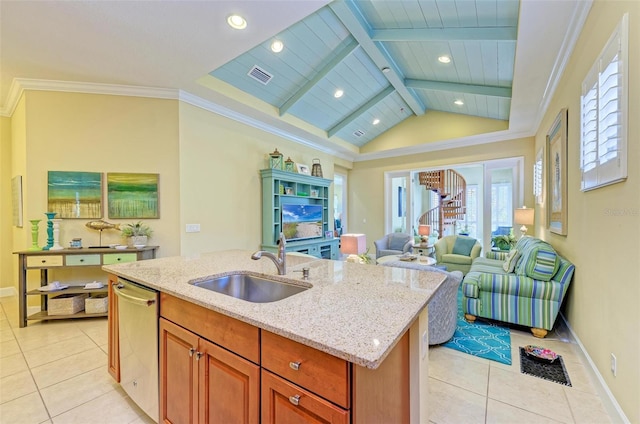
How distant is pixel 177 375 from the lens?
4.82 feet

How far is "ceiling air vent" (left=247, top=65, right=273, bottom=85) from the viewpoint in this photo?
150 inches

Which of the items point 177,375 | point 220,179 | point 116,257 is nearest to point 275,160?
point 220,179

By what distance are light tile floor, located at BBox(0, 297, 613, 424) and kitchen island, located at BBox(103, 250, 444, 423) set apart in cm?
71

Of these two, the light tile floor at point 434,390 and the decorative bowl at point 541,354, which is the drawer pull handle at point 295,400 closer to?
the light tile floor at point 434,390

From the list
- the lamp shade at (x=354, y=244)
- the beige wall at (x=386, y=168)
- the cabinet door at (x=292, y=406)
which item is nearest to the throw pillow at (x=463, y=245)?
the beige wall at (x=386, y=168)

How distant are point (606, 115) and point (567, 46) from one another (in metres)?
1.41

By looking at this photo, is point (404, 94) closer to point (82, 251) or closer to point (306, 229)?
point (306, 229)

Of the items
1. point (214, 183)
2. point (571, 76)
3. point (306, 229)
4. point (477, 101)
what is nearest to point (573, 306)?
point (571, 76)

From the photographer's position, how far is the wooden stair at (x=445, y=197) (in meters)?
8.58

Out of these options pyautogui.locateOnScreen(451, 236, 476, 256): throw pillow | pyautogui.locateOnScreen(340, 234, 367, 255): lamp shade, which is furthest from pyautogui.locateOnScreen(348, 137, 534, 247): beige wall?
pyautogui.locateOnScreen(340, 234, 367, 255): lamp shade

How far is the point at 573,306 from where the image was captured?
270 cm

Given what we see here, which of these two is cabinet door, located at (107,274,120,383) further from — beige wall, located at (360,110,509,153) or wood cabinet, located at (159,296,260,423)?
beige wall, located at (360,110,509,153)

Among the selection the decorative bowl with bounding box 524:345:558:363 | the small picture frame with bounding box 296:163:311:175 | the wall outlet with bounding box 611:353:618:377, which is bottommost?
the decorative bowl with bounding box 524:345:558:363

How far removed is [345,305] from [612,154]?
197 centimetres
